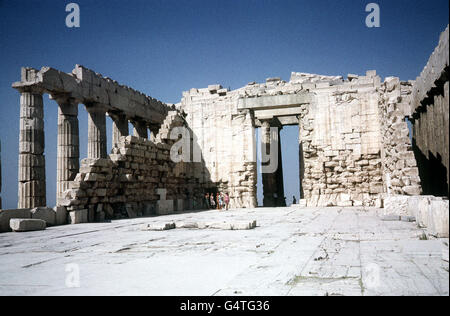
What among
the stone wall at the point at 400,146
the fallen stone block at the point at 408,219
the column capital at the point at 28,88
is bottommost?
the fallen stone block at the point at 408,219

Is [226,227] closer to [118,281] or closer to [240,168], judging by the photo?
[118,281]

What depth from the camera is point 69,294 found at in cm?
374

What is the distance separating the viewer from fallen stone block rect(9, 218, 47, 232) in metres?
10.7

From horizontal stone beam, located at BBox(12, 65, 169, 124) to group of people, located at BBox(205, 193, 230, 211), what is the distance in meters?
5.25

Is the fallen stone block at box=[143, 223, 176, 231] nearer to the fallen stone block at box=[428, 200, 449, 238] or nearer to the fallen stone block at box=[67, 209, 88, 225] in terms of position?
the fallen stone block at box=[67, 209, 88, 225]

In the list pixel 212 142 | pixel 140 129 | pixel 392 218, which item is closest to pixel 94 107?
pixel 140 129

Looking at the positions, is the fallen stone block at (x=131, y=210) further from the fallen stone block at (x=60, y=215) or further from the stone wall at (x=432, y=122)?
the stone wall at (x=432, y=122)

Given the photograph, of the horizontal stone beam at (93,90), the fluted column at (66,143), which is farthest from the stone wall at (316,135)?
the fluted column at (66,143)

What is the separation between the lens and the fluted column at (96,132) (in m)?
18.4

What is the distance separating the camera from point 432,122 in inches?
383

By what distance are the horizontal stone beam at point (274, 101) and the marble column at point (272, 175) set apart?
162 inches

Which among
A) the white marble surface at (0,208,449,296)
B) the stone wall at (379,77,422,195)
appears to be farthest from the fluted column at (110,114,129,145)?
the white marble surface at (0,208,449,296)

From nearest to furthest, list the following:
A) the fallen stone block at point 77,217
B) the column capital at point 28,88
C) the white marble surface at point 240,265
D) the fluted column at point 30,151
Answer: the white marble surface at point 240,265, the fallen stone block at point 77,217, the column capital at point 28,88, the fluted column at point 30,151
